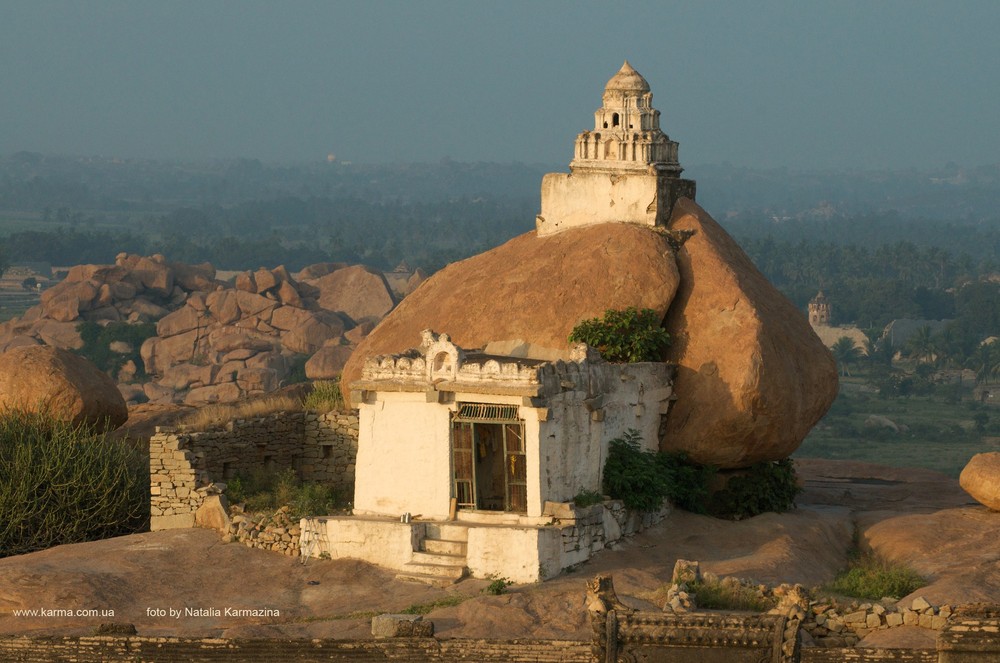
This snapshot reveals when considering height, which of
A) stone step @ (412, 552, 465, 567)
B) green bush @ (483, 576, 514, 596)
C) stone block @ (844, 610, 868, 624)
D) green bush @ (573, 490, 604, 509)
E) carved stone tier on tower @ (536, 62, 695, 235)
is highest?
carved stone tier on tower @ (536, 62, 695, 235)

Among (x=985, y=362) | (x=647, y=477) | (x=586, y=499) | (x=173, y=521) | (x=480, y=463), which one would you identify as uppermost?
(x=480, y=463)

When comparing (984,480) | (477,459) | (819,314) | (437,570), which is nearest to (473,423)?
(477,459)

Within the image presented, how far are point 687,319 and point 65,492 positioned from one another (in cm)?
882

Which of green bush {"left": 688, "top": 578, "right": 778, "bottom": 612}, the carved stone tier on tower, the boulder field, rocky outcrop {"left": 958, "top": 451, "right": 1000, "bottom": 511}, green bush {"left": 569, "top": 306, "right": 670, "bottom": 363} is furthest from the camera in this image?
the carved stone tier on tower

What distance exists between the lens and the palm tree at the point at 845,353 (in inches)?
3391

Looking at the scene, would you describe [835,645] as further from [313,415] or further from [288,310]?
[288,310]

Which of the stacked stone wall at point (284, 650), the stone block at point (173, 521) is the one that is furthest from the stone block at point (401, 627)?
the stone block at point (173, 521)

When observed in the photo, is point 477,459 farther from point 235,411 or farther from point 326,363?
point 326,363

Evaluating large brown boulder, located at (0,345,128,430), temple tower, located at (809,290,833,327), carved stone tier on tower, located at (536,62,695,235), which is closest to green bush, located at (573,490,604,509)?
carved stone tier on tower, located at (536,62,695,235)

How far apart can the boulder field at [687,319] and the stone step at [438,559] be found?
4.06m

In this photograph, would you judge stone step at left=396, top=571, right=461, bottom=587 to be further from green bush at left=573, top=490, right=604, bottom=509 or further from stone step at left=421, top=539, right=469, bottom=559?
green bush at left=573, top=490, right=604, bottom=509

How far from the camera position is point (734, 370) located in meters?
24.8

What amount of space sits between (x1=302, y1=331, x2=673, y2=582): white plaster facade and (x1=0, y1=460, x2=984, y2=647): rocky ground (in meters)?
0.37

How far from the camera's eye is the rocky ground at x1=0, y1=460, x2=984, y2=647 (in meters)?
20.2
